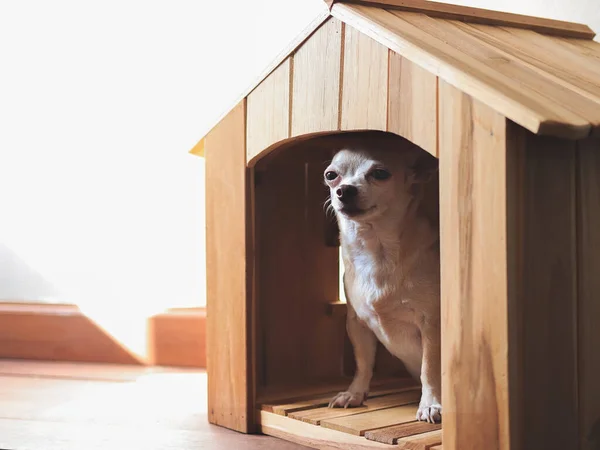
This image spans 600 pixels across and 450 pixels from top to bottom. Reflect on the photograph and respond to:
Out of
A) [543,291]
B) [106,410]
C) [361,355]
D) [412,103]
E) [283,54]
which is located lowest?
[106,410]

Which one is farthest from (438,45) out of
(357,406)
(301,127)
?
(357,406)

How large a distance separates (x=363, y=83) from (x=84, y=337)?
1.15 metres

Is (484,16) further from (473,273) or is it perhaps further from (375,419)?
(375,419)

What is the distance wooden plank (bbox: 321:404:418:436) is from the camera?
1373 millimetres

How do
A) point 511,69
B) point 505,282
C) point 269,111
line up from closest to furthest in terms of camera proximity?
point 505,282 → point 511,69 → point 269,111

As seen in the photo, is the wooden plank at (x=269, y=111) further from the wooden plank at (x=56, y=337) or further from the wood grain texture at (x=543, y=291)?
the wooden plank at (x=56, y=337)

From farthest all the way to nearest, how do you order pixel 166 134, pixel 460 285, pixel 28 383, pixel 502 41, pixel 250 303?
pixel 166 134, pixel 28 383, pixel 250 303, pixel 502 41, pixel 460 285

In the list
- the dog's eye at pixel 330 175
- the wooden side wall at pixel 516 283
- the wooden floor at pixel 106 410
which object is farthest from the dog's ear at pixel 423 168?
the wooden floor at pixel 106 410

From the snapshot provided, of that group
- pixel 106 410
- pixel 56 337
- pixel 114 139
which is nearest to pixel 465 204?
pixel 106 410

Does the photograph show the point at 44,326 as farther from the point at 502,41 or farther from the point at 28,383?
the point at 502,41

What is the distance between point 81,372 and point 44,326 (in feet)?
0.66

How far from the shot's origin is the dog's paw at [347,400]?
1.54 m

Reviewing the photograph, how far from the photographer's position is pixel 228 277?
1.53 metres

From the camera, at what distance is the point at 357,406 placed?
5.06 ft
